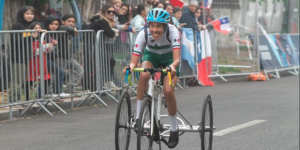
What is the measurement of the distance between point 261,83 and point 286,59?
10.9 feet

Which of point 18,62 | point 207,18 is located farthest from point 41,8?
point 207,18

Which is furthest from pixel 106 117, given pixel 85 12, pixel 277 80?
pixel 277 80

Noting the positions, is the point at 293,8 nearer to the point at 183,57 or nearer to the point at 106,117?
the point at 183,57

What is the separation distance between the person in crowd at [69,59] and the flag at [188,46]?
456 cm

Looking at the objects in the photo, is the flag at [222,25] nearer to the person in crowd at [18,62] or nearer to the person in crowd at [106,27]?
→ the person in crowd at [106,27]

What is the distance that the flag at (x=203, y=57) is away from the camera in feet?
56.0

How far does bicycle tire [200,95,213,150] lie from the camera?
22.9 ft

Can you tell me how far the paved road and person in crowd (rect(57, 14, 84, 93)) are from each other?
1.76 ft

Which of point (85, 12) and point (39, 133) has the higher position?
point (85, 12)

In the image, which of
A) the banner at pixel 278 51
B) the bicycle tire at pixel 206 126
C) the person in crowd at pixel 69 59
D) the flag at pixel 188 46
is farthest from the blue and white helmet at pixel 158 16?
the banner at pixel 278 51

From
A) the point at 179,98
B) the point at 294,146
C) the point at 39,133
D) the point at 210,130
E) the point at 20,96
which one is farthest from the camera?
the point at 179,98

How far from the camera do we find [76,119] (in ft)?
35.5

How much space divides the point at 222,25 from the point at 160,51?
1095 cm

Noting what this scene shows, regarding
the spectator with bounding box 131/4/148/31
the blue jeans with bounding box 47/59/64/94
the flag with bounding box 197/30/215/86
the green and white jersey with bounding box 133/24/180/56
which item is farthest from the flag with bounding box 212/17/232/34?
the green and white jersey with bounding box 133/24/180/56
